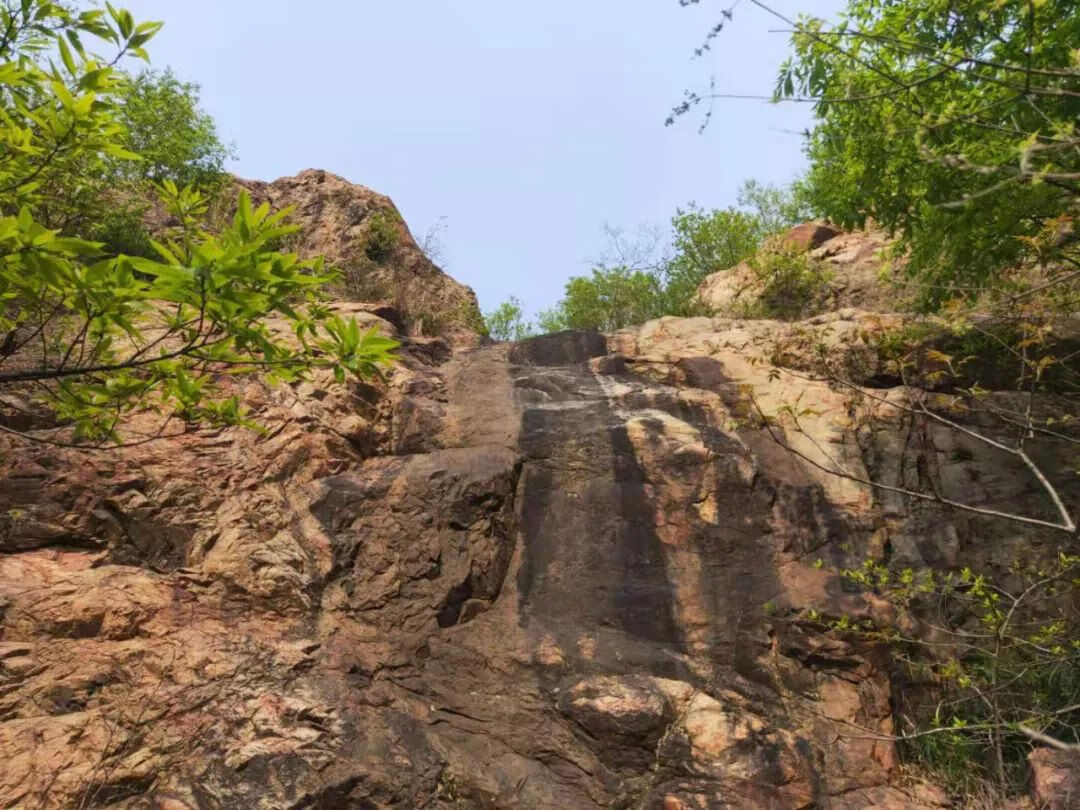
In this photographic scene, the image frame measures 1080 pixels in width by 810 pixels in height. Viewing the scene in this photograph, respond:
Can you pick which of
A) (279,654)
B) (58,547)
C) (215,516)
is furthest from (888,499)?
(58,547)

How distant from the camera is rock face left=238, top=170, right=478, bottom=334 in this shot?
12234 millimetres

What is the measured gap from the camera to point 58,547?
20.3 ft

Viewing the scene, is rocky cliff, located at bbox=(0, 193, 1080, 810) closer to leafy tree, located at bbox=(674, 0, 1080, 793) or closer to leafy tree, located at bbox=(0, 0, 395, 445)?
leafy tree, located at bbox=(674, 0, 1080, 793)

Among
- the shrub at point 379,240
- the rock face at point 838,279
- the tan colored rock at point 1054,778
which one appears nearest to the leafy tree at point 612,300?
the rock face at point 838,279

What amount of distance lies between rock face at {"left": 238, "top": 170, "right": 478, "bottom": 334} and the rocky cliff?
340cm

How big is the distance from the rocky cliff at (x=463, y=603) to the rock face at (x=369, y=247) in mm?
3405

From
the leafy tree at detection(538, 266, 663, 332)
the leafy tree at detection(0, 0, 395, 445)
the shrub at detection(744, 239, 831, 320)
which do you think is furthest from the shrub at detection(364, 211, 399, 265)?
the leafy tree at detection(0, 0, 395, 445)

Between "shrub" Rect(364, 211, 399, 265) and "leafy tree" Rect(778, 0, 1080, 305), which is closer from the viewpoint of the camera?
"leafy tree" Rect(778, 0, 1080, 305)

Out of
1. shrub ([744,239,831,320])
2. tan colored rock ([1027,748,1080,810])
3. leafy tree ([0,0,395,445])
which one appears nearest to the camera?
leafy tree ([0,0,395,445])

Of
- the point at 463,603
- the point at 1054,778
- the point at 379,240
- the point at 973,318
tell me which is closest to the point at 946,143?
→ the point at 973,318

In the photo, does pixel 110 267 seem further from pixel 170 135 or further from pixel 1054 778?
pixel 170 135

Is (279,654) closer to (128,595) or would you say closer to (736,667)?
(128,595)

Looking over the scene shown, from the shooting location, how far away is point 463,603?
689cm

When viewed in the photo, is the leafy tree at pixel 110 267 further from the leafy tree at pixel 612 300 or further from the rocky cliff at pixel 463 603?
the leafy tree at pixel 612 300
